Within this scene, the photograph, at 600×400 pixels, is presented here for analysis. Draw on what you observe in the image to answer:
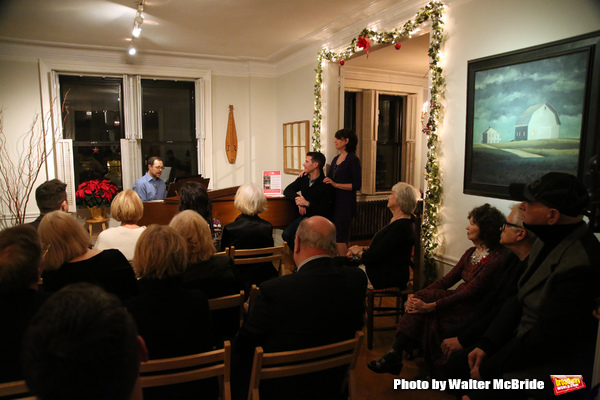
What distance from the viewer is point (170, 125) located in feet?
22.9

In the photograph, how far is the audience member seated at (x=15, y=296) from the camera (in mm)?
1431

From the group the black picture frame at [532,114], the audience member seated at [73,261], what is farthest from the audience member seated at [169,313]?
the black picture frame at [532,114]

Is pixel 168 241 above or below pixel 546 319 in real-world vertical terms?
above

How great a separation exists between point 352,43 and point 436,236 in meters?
2.53

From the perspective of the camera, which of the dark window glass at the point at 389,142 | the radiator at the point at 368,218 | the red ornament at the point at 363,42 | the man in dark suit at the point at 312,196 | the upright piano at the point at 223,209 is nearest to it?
the upright piano at the point at 223,209

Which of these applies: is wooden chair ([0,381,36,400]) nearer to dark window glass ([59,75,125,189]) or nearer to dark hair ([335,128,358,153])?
dark hair ([335,128,358,153])

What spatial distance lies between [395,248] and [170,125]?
202 inches

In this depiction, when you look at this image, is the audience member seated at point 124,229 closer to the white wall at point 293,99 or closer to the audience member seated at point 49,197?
the audience member seated at point 49,197

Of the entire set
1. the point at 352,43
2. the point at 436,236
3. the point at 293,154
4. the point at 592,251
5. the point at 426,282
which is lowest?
the point at 426,282

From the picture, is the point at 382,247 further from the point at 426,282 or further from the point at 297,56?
the point at 297,56

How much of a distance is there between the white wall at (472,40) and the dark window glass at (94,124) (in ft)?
17.1

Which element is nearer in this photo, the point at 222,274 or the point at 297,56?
the point at 222,274

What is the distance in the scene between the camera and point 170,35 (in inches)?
215

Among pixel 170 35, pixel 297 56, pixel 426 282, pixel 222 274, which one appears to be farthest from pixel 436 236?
pixel 170 35
